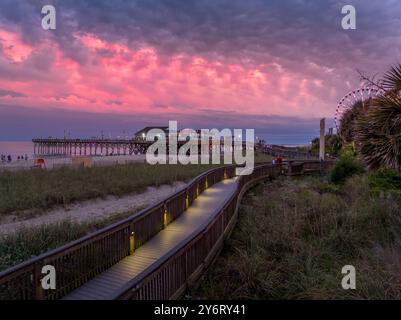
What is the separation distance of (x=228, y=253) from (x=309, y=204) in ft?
17.5

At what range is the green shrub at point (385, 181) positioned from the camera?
13.9 metres

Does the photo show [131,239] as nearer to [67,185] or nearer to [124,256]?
[124,256]

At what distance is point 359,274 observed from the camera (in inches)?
236

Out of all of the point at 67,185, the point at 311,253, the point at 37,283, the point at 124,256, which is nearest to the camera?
the point at 37,283

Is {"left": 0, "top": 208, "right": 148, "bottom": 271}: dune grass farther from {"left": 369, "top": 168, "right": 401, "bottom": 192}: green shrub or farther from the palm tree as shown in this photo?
{"left": 369, "top": 168, "right": 401, "bottom": 192}: green shrub

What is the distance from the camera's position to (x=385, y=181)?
1420cm

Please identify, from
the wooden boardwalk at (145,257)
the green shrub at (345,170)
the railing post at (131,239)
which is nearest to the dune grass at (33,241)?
the railing post at (131,239)

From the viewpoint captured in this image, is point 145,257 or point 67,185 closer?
point 145,257

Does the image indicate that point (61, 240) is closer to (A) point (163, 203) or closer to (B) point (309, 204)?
(A) point (163, 203)

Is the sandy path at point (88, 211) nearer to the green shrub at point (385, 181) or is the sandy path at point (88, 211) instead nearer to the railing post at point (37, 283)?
the railing post at point (37, 283)

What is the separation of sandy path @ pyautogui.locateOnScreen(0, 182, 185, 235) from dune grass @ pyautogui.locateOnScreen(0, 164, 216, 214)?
0.48m

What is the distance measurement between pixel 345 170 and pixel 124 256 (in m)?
17.4

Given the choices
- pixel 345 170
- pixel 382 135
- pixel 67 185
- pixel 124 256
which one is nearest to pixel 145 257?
pixel 124 256
